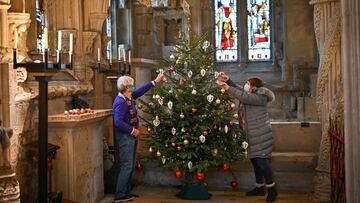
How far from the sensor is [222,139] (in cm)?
632

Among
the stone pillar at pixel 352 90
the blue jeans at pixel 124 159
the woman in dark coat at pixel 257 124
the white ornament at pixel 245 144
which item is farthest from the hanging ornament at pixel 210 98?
the stone pillar at pixel 352 90

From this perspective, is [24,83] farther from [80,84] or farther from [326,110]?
[326,110]

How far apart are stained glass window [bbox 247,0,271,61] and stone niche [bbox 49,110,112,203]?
860 centimetres

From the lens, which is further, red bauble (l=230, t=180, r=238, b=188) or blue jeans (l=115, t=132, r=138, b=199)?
red bauble (l=230, t=180, r=238, b=188)

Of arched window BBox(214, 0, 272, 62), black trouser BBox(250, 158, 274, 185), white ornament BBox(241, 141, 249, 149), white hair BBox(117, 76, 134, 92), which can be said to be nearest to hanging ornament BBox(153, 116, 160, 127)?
white hair BBox(117, 76, 134, 92)

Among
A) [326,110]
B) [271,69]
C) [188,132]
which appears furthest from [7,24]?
[271,69]

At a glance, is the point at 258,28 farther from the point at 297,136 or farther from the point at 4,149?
the point at 4,149

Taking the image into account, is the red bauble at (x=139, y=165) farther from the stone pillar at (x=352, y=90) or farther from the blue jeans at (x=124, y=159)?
the stone pillar at (x=352, y=90)

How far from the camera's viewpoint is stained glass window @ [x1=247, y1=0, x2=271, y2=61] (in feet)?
45.5

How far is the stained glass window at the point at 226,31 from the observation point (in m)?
14.0

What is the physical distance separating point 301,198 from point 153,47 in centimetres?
587

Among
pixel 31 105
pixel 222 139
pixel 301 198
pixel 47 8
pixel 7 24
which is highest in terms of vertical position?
pixel 47 8

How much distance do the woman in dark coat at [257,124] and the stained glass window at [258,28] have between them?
7832 millimetres

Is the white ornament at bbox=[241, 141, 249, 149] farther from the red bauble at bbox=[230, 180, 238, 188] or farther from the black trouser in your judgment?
the red bauble at bbox=[230, 180, 238, 188]
